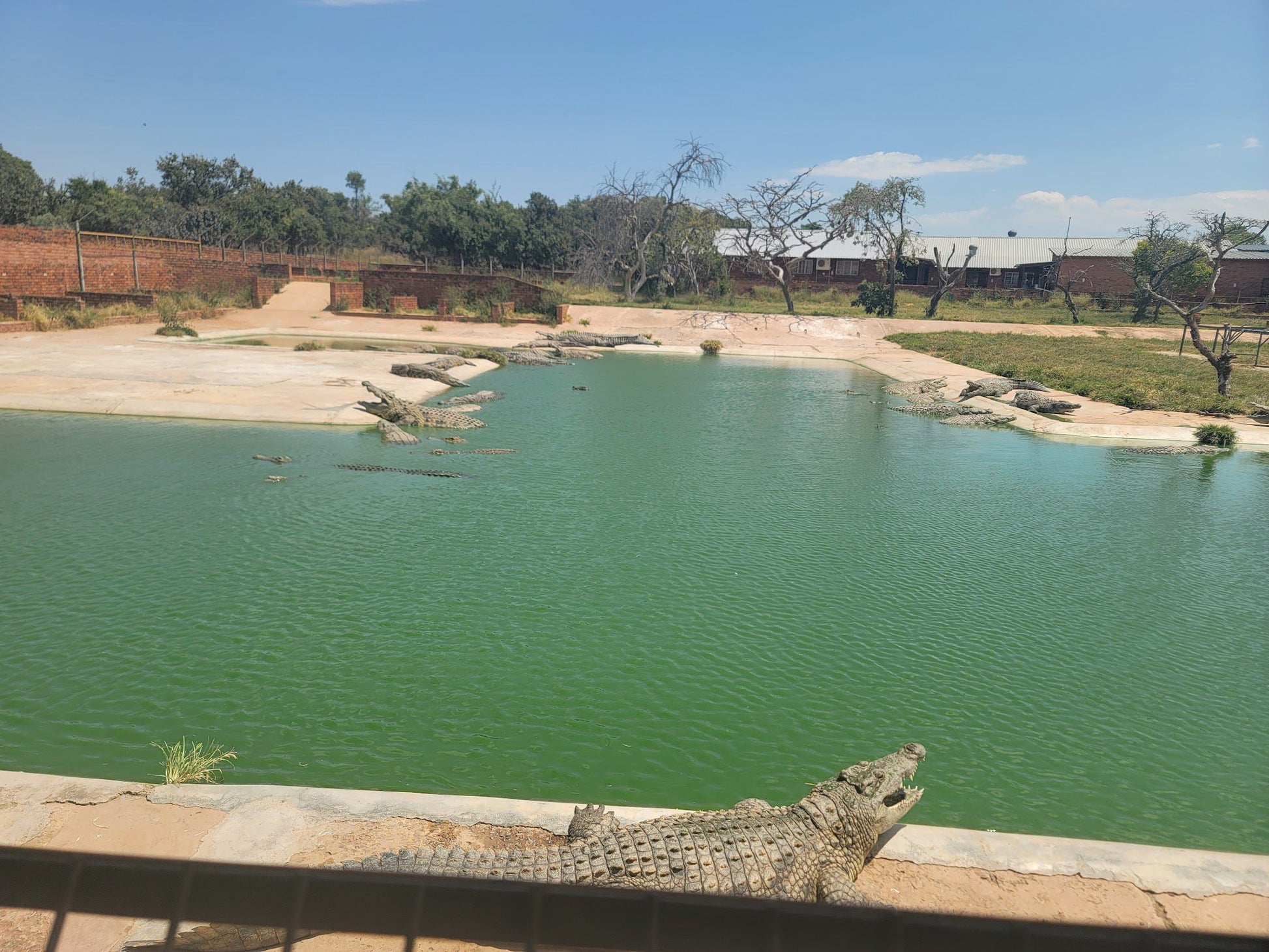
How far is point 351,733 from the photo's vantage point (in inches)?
244

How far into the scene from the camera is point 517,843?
4.71m

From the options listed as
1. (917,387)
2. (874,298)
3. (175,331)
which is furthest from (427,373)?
(874,298)

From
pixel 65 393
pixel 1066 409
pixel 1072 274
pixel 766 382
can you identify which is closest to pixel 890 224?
pixel 1072 274

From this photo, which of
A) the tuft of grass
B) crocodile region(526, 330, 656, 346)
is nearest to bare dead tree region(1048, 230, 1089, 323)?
crocodile region(526, 330, 656, 346)

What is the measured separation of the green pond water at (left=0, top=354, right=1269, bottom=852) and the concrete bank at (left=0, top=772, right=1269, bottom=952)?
0.62 m

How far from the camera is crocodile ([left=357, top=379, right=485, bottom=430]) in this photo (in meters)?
16.9

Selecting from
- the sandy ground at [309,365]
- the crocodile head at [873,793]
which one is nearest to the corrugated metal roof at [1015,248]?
the sandy ground at [309,365]

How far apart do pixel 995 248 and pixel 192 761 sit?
220ft

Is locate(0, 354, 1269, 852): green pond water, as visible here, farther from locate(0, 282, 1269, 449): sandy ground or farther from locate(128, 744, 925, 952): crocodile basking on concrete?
locate(0, 282, 1269, 449): sandy ground

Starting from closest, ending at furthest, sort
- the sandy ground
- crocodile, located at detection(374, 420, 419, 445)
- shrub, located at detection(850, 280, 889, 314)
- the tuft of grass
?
the tuft of grass < crocodile, located at detection(374, 420, 419, 445) < the sandy ground < shrub, located at detection(850, 280, 889, 314)

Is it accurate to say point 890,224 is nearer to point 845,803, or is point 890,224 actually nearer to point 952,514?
point 952,514

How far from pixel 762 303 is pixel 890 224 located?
33.9 feet

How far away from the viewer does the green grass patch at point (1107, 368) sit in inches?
861

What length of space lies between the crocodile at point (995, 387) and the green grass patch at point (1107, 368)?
131cm
